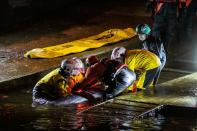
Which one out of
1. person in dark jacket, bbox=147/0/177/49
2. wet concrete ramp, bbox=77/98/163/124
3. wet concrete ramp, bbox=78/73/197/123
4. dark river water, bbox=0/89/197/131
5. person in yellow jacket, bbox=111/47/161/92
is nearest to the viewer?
dark river water, bbox=0/89/197/131

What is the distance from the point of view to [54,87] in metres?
9.57

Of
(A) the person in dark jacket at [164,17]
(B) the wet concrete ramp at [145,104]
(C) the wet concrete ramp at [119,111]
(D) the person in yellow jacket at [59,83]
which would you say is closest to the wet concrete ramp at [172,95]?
(B) the wet concrete ramp at [145,104]

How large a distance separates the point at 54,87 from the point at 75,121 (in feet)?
5.30

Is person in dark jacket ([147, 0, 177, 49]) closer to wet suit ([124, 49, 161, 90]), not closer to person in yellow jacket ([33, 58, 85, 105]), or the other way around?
wet suit ([124, 49, 161, 90])

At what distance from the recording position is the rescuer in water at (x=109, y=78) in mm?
9578

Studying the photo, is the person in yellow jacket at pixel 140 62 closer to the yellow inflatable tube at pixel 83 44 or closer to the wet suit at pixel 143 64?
the wet suit at pixel 143 64

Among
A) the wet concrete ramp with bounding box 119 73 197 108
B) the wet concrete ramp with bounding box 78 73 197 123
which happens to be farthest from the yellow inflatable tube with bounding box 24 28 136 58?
the wet concrete ramp with bounding box 78 73 197 123

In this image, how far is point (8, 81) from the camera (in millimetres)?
10703

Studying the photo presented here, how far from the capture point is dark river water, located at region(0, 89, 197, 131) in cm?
780

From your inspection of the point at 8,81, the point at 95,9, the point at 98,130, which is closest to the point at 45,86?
the point at 8,81

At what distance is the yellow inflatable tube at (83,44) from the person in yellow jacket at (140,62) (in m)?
2.62

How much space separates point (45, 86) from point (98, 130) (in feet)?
7.20

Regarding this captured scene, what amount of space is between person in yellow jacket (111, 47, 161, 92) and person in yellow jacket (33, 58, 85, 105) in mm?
1032

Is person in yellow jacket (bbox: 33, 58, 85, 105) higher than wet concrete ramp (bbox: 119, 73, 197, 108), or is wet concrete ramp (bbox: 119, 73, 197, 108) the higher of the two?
person in yellow jacket (bbox: 33, 58, 85, 105)
